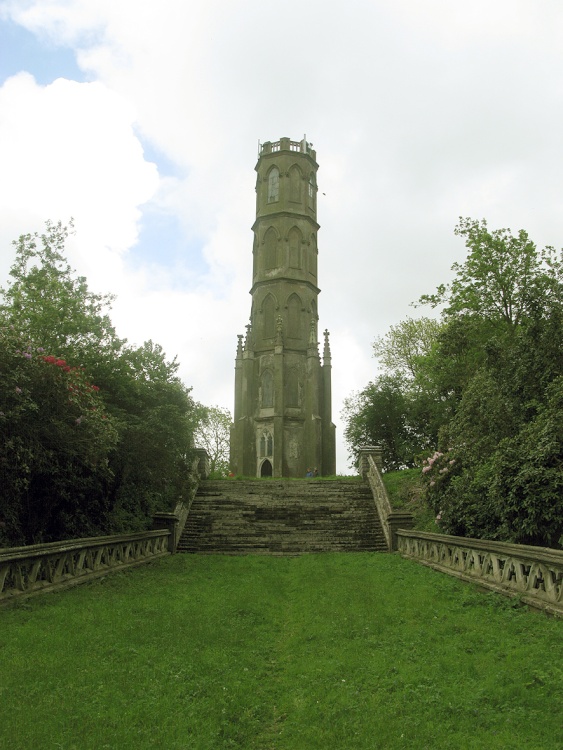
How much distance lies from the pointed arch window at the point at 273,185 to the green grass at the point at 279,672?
40.3 metres

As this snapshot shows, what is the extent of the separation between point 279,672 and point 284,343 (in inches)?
1483

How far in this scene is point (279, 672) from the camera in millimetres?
6844

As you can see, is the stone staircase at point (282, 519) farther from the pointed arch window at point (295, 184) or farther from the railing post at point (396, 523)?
the pointed arch window at point (295, 184)

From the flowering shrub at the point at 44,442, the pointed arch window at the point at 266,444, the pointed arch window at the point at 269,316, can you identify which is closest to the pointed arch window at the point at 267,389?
the pointed arch window at the point at 266,444

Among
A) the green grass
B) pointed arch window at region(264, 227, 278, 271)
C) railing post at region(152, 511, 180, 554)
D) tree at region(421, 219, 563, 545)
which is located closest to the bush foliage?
tree at region(421, 219, 563, 545)

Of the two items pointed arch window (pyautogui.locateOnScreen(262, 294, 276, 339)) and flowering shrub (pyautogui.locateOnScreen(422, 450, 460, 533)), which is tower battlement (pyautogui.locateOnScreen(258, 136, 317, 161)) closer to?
pointed arch window (pyautogui.locateOnScreen(262, 294, 276, 339))

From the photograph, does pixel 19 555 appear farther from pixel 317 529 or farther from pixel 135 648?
pixel 317 529

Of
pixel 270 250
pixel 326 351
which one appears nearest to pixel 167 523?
pixel 326 351

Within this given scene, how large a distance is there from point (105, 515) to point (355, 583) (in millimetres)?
8296

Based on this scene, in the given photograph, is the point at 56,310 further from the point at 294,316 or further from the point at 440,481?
the point at 294,316

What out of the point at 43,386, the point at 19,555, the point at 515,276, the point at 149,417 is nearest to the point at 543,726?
the point at 19,555

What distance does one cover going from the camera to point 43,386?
12.7 metres

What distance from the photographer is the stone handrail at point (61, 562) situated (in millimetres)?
9469

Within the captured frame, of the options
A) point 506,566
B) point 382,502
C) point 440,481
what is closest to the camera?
point 506,566
